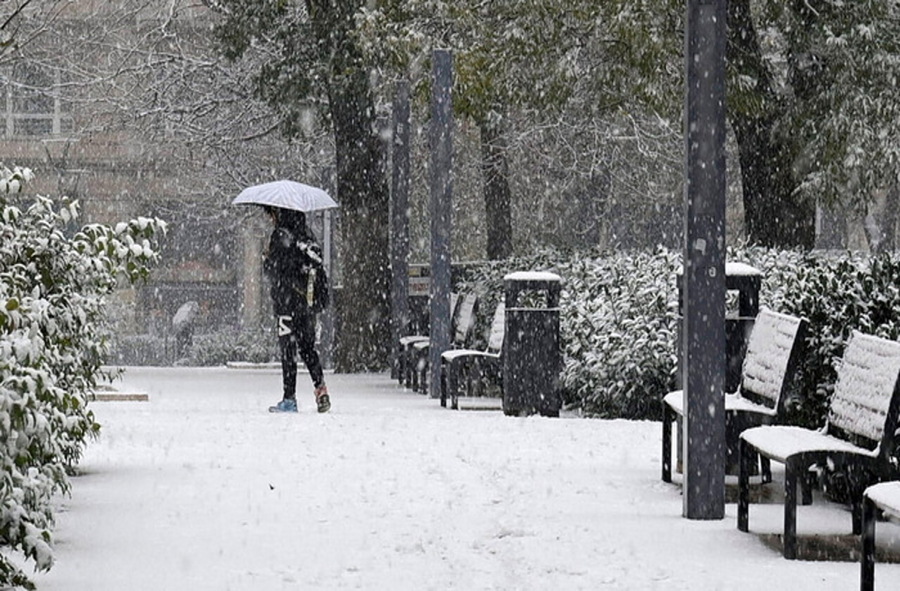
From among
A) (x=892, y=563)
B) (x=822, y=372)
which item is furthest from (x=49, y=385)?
(x=822, y=372)

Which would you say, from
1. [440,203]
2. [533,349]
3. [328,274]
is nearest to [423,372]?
[440,203]

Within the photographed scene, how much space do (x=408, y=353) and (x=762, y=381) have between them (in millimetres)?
11358

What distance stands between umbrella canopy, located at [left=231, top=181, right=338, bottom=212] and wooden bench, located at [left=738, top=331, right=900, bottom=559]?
7.90 meters

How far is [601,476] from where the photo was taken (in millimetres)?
11078

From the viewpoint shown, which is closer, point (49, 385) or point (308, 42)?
point (49, 385)

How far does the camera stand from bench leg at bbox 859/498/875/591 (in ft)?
22.5

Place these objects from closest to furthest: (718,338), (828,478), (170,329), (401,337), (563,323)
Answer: (718,338) < (828,478) < (563,323) < (401,337) < (170,329)

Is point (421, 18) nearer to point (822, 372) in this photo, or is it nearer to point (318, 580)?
point (822, 372)

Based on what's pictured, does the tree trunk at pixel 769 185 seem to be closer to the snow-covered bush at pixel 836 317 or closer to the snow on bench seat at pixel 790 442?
the snow-covered bush at pixel 836 317

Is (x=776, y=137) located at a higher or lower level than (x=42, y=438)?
higher

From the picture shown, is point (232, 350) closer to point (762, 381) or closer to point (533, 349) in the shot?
point (533, 349)

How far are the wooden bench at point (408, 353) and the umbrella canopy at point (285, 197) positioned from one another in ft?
13.1

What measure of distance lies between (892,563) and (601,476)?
10.5 ft

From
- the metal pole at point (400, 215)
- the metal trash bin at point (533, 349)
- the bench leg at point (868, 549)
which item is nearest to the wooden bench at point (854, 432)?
the bench leg at point (868, 549)
